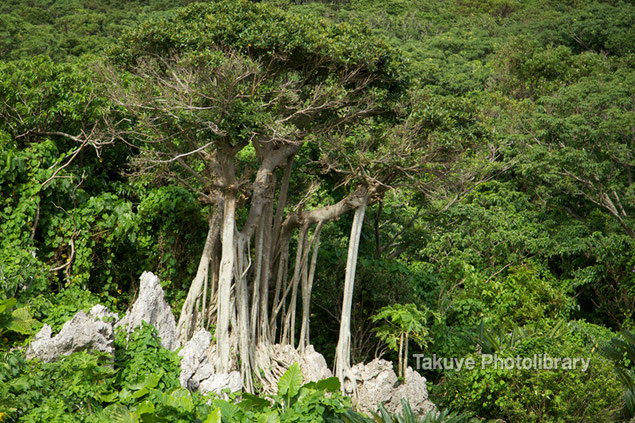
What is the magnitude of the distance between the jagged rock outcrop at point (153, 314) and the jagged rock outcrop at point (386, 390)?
7.48 feet

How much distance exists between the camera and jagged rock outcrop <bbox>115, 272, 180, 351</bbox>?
7.14 meters

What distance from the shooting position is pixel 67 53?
73.2ft

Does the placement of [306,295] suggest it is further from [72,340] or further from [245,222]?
[72,340]

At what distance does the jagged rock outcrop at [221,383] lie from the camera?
6.68 metres

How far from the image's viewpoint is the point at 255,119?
22.8 ft

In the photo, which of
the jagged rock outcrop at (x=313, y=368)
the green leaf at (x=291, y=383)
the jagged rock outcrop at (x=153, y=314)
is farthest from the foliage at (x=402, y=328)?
the jagged rock outcrop at (x=153, y=314)

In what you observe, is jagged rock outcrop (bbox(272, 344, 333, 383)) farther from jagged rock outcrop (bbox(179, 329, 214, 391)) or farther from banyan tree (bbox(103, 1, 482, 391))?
jagged rock outcrop (bbox(179, 329, 214, 391))

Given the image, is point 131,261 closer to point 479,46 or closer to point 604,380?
point 604,380

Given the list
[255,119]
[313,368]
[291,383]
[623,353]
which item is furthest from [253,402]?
→ [623,353]

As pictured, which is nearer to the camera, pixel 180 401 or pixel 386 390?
pixel 180 401

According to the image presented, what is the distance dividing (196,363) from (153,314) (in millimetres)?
825

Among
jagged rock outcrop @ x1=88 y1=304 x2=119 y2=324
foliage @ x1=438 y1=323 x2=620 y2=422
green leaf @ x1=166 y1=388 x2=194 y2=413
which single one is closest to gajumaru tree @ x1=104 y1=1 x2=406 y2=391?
jagged rock outcrop @ x1=88 y1=304 x2=119 y2=324

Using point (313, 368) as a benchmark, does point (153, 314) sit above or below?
above

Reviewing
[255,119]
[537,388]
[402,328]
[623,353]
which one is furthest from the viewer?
[623,353]
